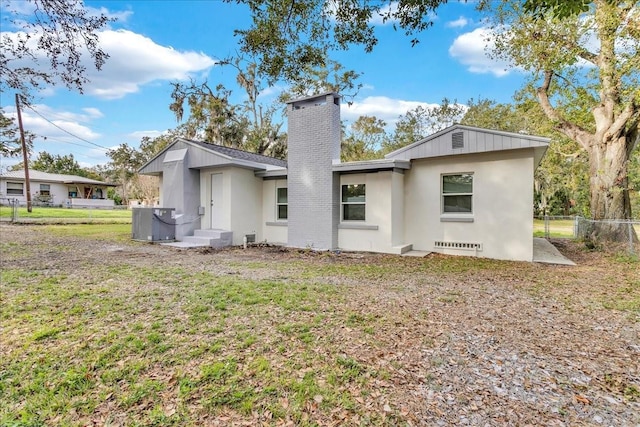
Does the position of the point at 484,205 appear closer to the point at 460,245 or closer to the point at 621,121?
the point at 460,245

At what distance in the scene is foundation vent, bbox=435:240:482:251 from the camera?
936 centimetres

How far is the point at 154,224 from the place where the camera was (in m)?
11.6

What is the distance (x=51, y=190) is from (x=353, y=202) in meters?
38.2

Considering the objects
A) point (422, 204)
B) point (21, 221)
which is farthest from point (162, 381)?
point (21, 221)

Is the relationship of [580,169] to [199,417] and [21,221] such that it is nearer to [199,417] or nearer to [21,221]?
[199,417]

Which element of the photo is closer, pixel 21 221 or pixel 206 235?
pixel 206 235

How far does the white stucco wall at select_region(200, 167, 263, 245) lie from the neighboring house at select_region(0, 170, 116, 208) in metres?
28.1

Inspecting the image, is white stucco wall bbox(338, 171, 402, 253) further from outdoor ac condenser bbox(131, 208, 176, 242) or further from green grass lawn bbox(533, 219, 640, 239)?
green grass lawn bbox(533, 219, 640, 239)

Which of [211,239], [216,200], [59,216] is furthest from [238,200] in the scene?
[59,216]

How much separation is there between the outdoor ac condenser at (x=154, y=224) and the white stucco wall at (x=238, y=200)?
1.15m

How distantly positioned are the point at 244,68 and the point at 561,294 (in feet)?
73.5

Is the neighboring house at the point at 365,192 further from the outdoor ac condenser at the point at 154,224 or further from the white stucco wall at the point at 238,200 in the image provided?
the outdoor ac condenser at the point at 154,224

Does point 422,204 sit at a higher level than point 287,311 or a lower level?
higher

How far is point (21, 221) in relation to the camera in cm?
1750
